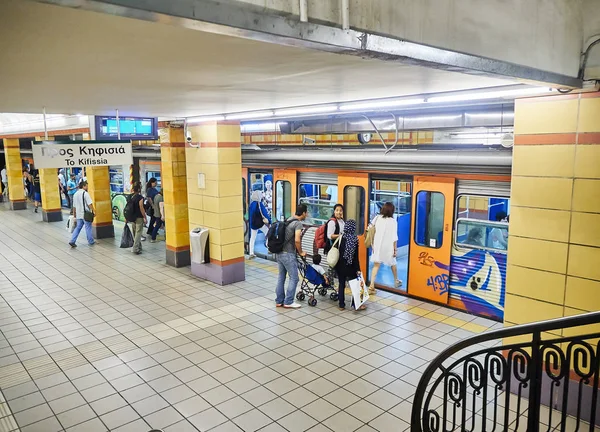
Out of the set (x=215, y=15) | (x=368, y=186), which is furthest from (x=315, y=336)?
(x=215, y=15)

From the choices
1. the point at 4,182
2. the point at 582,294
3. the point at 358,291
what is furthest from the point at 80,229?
the point at 4,182

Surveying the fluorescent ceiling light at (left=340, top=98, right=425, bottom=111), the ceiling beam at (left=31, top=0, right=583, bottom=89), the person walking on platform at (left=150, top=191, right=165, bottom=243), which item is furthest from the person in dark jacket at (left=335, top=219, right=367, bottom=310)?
the person walking on platform at (left=150, top=191, right=165, bottom=243)

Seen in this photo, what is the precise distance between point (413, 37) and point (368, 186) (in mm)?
5592

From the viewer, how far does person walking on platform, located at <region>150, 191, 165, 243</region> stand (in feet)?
39.5

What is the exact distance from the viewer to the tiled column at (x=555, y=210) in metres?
4.06

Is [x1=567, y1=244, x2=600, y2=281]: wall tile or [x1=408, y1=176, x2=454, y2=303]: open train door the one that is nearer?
[x1=567, y1=244, x2=600, y2=281]: wall tile

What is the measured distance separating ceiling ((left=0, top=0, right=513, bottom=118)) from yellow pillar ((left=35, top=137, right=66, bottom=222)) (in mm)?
11049

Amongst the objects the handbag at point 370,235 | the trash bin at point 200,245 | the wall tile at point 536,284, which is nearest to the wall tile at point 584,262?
the wall tile at point 536,284

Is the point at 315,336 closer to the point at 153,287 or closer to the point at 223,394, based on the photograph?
the point at 223,394

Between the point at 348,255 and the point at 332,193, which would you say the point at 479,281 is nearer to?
the point at 348,255

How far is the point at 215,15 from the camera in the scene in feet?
5.48

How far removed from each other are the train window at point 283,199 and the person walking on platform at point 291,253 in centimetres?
243

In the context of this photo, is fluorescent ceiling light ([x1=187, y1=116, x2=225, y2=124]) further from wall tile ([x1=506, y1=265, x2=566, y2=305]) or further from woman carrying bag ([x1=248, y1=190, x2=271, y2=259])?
wall tile ([x1=506, y1=265, x2=566, y2=305])

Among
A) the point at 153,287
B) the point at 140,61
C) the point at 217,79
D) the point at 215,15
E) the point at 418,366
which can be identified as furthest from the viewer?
the point at 153,287
